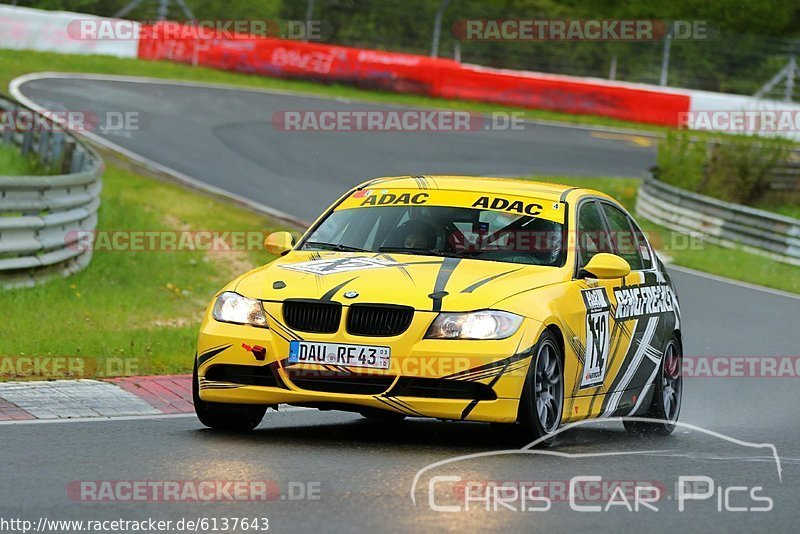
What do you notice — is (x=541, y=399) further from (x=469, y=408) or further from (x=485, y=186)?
(x=485, y=186)

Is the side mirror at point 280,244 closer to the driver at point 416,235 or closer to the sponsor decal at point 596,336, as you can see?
the driver at point 416,235

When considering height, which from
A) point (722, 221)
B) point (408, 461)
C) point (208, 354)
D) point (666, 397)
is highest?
point (208, 354)

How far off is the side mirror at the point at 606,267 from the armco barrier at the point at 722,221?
50.5 feet

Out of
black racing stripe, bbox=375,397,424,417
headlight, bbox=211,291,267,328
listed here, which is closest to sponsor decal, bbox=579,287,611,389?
black racing stripe, bbox=375,397,424,417

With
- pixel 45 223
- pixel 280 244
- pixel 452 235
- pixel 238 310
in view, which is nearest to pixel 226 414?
pixel 238 310

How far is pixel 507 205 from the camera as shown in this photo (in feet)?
30.2

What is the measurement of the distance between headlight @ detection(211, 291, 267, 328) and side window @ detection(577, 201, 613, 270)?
6.67ft

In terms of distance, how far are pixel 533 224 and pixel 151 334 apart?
4.80m

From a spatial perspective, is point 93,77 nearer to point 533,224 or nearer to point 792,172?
point 792,172

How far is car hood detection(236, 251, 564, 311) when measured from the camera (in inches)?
312

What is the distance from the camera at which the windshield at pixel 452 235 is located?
8.91 metres

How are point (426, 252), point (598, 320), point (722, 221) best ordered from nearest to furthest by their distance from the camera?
point (426, 252) < point (598, 320) < point (722, 221)

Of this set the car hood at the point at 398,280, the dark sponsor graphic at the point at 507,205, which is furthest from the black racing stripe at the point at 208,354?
the dark sponsor graphic at the point at 507,205

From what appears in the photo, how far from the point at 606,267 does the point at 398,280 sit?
4.47ft
